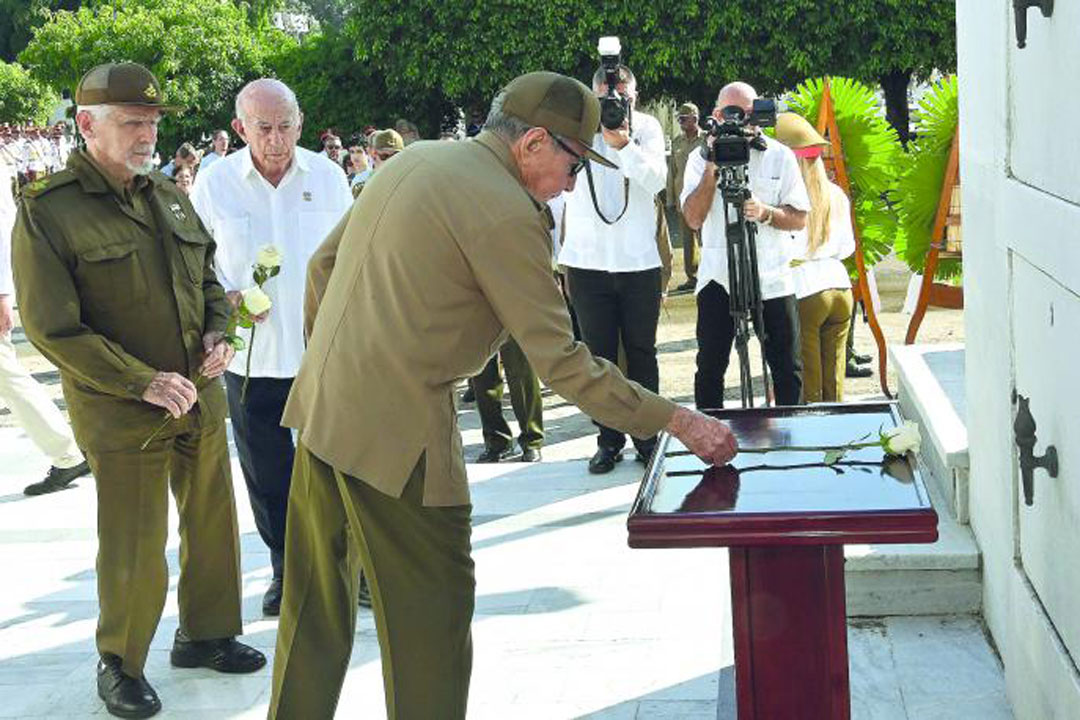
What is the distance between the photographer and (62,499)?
8383 mm

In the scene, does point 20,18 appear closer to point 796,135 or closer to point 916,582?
point 796,135

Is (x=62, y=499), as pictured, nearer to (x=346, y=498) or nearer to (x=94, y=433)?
(x=94, y=433)

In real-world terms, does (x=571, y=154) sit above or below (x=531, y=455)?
above

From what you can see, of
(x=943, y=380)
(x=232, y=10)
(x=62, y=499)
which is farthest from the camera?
(x=232, y=10)

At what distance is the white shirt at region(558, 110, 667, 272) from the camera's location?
8008 mm

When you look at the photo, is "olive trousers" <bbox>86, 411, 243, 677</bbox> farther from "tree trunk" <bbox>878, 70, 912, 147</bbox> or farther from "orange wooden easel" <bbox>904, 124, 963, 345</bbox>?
"tree trunk" <bbox>878, 70, 912, 147</bbox>

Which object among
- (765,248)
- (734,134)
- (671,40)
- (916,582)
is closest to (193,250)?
(916,582)

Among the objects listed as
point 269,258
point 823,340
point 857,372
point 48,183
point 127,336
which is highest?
point 48,183

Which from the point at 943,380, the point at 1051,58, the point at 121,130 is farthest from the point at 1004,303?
the point at 943,380

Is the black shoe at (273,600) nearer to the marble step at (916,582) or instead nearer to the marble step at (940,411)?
the marble step at (916,582)

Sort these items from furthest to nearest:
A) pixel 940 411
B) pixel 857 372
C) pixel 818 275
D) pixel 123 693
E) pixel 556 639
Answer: pixel 857 372 → pixel 818 275 → pixel 940 411 → pixel 556 639 → pixel 123 693

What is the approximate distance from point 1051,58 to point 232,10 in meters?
39.1

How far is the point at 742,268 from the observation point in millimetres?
7258

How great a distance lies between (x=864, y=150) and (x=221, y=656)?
5899 mm
